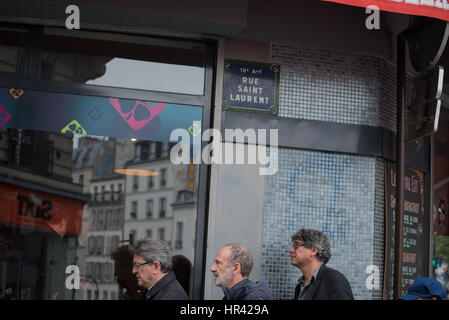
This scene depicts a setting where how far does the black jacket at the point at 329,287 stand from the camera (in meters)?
4.89

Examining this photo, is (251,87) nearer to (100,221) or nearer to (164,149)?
(164,149)

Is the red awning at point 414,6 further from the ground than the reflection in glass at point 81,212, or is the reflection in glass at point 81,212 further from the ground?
the red awning at point 414,6

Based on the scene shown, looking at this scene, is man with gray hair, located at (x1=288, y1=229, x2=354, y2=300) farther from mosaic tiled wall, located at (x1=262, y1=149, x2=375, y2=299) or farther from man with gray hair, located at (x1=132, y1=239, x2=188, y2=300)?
man with gray hair, located at (x1=132, y1=239, x2=188, y2=300)

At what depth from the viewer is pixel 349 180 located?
6.42 m

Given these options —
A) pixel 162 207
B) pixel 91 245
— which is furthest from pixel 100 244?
pixel 162 207

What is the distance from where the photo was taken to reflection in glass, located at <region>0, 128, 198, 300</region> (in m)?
5.90

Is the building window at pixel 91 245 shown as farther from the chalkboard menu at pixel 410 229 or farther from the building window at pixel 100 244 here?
the chalkboard menu at pixel 410 229

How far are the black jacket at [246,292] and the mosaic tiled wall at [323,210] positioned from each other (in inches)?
39.8

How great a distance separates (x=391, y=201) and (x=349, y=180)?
55 centimetres

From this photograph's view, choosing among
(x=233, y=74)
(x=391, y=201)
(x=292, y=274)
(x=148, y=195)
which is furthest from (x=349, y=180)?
(x=148, y=195)

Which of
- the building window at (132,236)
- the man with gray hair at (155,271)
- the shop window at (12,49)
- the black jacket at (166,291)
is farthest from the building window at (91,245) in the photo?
the shop window at (12,49)

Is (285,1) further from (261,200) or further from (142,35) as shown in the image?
(261,200)
